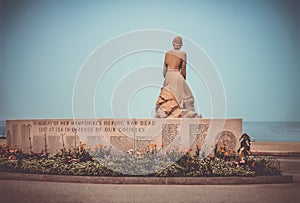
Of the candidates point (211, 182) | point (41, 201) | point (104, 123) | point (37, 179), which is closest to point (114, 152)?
point (104, 123)

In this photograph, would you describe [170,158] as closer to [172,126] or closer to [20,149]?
[172,126]

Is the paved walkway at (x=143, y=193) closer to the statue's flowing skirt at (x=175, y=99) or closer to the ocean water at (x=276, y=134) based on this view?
the statue's flowing skirt at (x=175, y=99)

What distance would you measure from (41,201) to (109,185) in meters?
1.67

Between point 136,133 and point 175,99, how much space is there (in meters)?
1.35

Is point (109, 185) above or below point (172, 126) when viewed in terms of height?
below

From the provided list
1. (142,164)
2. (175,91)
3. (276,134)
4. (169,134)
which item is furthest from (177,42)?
(276,134)

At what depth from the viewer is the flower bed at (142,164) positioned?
7996 millimetres

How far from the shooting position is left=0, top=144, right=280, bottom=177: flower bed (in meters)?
8.00

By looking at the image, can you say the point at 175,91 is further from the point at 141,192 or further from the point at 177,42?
the point at 141,192

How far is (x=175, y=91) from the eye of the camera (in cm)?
985

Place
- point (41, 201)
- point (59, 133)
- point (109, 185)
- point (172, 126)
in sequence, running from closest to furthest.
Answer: point (41, 201), point (109, 185), point (172, 126), point (59, 133)

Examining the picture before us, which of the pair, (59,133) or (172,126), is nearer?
(172,126)

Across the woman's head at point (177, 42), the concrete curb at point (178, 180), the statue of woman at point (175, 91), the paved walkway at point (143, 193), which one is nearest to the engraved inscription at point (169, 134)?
the statue of woman at point (175, 91)

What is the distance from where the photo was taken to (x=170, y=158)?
28.4 feet
